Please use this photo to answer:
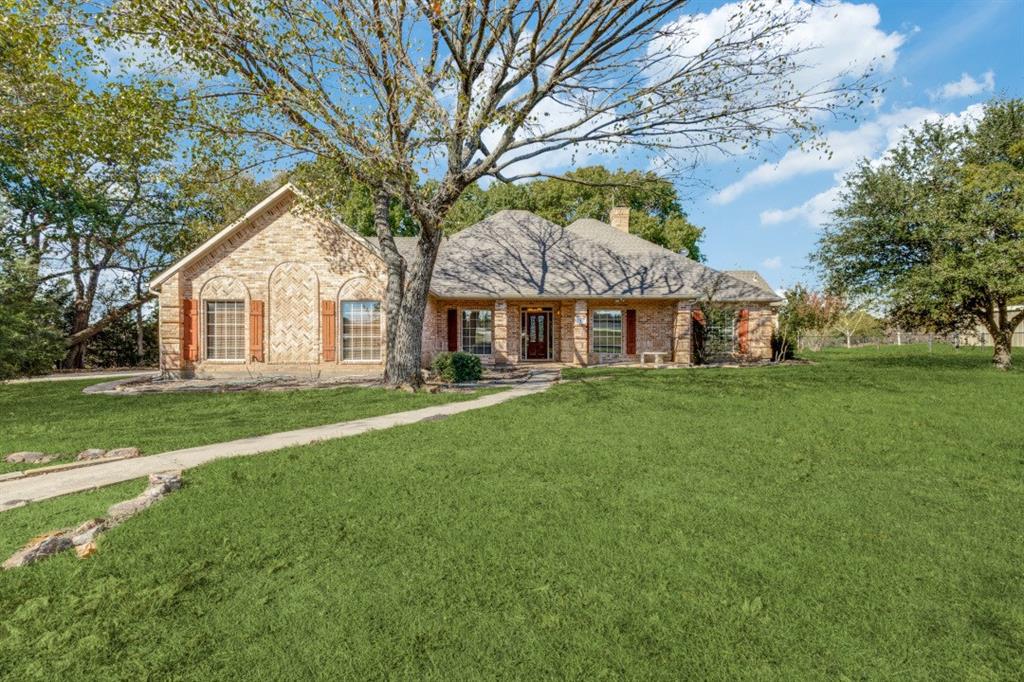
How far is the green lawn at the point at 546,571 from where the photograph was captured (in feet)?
7.99

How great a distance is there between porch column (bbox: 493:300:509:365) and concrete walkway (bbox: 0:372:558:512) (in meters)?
8.80

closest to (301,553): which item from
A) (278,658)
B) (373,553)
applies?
(373,553)

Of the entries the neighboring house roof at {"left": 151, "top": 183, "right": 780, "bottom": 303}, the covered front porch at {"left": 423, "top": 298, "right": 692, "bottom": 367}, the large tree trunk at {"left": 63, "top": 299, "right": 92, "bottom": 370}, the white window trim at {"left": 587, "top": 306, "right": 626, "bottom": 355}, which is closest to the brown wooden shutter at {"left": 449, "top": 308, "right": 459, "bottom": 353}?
the covered front porch at {"left": 423, "top": 298, "right": 692, "bottom": 367}

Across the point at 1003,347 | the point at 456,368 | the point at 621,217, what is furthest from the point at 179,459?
the point at 1003,347

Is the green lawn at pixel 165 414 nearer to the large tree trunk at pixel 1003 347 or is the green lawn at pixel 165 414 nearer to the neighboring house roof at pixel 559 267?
the neighboring house roof at pixel 559 267

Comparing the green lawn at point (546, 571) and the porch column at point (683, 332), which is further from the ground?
the porch column at point (683, 332)

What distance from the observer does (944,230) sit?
16891 mm

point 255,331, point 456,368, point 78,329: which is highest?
point 78,329

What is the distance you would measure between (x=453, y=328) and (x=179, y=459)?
1358cm

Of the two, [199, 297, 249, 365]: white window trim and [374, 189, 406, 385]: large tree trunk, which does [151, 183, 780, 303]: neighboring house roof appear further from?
[199, 297, 249, 365]: white window trim

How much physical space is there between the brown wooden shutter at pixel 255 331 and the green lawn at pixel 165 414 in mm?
3938

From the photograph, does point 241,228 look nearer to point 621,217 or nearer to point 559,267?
point 559,267

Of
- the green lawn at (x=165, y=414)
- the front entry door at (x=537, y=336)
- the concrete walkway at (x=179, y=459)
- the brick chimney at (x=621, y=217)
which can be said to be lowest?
the concrete walkway at (x=179, y=459)

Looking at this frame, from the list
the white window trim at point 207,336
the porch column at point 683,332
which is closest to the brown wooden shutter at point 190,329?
the white window trim at point 207,336
